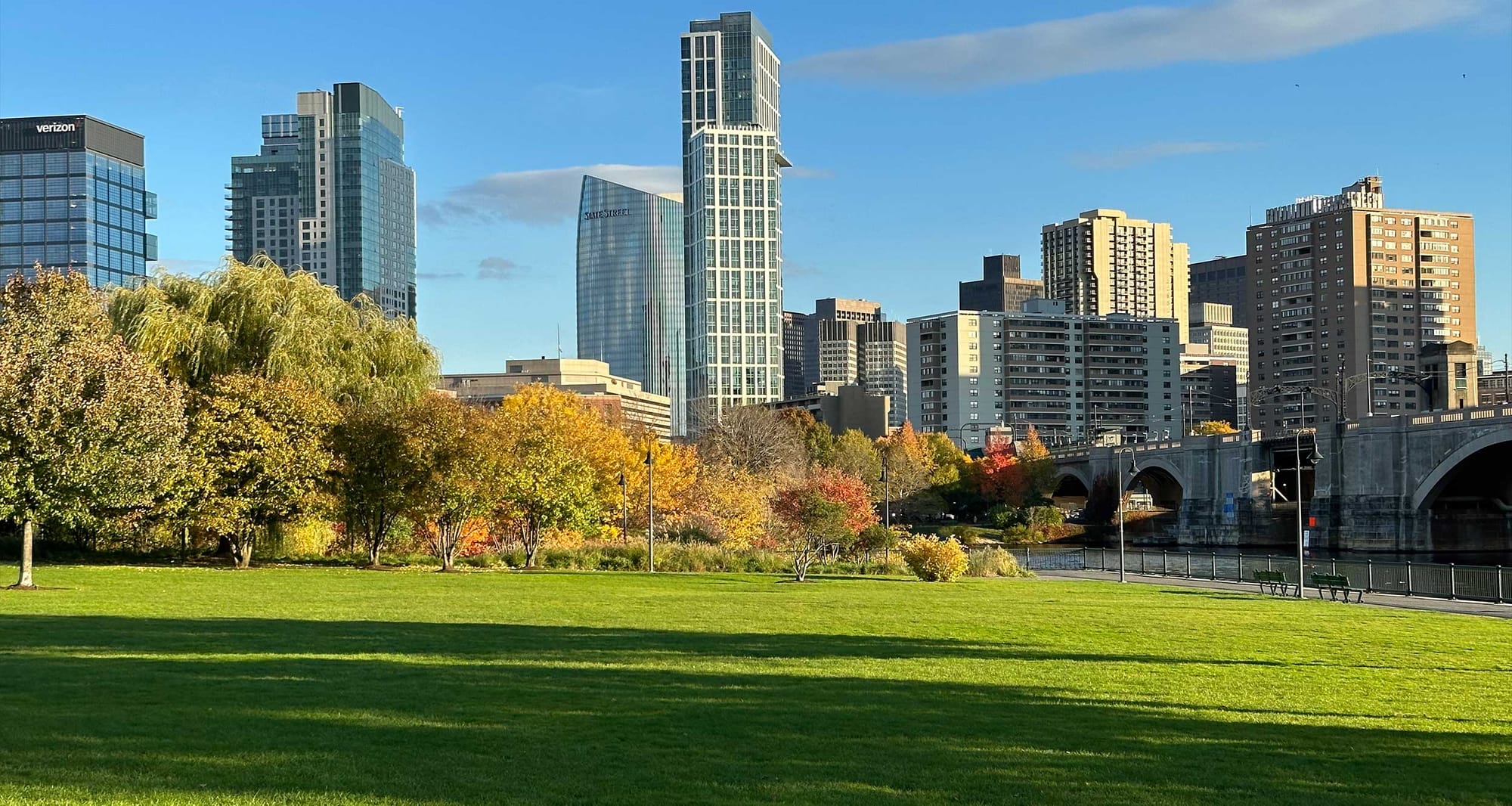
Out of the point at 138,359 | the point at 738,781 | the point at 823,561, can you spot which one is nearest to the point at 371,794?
the point at 738,781

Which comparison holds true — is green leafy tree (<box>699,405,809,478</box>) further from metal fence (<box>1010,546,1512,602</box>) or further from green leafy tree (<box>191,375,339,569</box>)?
green leafy tree (<box>191,375,339,569</box>)

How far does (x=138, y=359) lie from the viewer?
130 feet

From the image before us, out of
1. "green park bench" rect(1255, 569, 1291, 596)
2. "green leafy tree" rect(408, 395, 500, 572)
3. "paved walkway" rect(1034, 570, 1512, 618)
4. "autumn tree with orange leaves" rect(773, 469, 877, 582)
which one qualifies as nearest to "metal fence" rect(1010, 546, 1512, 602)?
"paved walkway" rect(1034, 570, 1512, 618)

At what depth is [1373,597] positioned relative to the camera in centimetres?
4147

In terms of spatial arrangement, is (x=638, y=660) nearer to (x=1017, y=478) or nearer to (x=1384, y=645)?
(x=1384, y=645)

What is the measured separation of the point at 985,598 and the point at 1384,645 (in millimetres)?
13034

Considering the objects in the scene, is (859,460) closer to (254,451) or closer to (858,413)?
(858,413)

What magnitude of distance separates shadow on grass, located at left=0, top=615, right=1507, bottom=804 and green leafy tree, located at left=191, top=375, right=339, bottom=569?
2524 centimetres

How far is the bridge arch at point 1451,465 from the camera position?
74.9 m

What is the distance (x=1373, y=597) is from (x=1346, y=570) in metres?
18.8

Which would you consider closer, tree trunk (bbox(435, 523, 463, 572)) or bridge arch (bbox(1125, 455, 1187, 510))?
tree trunk (bbox(435, 523, 463, 572))

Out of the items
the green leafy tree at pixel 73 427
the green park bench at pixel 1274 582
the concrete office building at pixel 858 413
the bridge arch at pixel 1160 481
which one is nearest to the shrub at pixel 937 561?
the green park bench at pixel 1274 582

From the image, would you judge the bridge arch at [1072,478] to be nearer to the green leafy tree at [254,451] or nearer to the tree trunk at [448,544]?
the tree trunk at [448,544]

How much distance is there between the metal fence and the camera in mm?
39625
